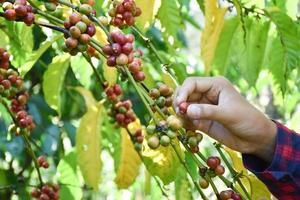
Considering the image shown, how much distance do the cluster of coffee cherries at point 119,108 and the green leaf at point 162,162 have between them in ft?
0.93

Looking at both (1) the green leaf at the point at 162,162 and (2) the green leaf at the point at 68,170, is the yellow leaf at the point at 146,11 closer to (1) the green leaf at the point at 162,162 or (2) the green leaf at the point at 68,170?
(1) the green leaf at the point at 162,162

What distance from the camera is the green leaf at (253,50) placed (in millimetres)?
1438

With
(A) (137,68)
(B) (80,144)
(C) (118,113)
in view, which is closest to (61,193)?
(B) (80,144)

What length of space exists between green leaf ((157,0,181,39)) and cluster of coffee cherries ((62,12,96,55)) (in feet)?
0.99

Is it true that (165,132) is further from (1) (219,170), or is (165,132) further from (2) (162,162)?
(2) (162,162)

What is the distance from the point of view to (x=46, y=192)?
4.70 ft

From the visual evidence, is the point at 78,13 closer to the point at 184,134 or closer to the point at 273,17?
the point at 184,134

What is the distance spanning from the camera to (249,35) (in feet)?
4.83

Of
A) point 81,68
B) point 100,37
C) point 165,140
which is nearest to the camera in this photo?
point 165,140

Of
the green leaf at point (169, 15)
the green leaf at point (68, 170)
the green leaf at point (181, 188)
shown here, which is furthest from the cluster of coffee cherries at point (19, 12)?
the green leaf at point (68, 170)

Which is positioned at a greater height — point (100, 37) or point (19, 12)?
point (19, 12)

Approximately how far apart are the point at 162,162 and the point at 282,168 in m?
0.20

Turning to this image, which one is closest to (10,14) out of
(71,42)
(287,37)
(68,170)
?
(71,42)

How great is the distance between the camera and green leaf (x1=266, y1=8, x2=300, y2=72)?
131 cm
